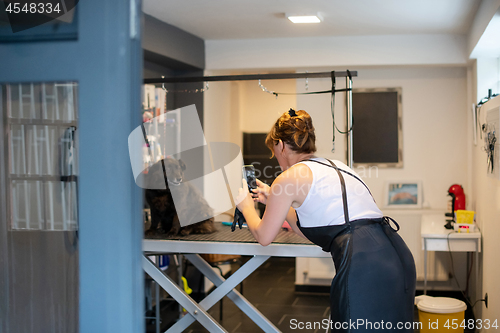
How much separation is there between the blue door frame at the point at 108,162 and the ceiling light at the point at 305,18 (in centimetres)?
268

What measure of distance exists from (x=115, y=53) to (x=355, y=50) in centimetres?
361

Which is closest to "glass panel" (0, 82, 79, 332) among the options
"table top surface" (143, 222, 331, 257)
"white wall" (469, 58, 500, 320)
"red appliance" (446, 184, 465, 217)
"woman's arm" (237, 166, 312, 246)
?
"woman's arm" (237, 166, 312, 246)

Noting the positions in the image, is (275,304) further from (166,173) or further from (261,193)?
(261,193)

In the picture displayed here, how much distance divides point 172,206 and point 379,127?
2.73m

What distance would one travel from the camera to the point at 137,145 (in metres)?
0.95

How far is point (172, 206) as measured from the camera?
100 inches

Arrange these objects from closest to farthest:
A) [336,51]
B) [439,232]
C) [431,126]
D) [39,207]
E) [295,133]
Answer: [39,207], [295,133], [439,232], [336,51], [431,126]

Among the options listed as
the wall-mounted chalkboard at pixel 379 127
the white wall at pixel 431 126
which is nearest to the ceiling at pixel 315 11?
the white wall at pixel 431 126

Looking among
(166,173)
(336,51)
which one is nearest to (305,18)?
(336,51)

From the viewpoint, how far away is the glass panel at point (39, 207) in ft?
3.28

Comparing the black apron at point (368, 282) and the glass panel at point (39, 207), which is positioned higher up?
the glass panel at point (39, 207)

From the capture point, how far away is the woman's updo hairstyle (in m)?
1.79

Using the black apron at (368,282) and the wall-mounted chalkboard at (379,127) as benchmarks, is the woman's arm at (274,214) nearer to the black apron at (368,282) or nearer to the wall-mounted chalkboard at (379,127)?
the black apron at (368,282)

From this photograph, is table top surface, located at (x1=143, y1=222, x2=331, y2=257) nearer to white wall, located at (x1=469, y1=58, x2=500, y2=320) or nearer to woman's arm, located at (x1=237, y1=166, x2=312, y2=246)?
woman's arm, located at (x1=237, y1=166, x2=312, y2=246)
